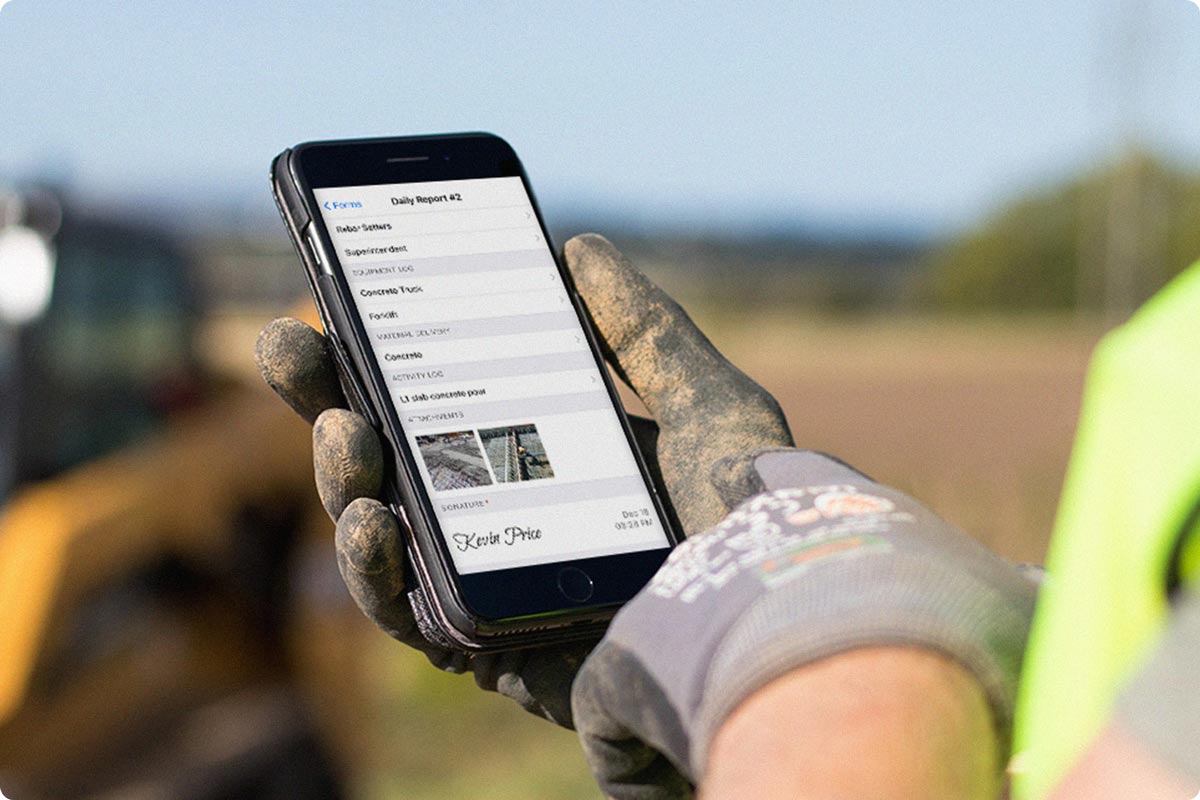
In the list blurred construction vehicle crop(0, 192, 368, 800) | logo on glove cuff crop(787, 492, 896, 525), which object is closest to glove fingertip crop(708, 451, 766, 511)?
logo on glove cuff crop(787, 492, 896, 525)

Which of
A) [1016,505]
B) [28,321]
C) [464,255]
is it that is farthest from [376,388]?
[1016,505]

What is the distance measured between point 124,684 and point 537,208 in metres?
4.95

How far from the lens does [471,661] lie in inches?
73.6

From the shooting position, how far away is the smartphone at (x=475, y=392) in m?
1.76

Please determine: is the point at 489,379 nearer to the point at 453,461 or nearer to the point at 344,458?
the point at 453,461

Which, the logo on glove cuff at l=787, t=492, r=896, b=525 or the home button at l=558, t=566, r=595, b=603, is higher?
the logo on glove cuff at l=787, t=492, r=896, b=525

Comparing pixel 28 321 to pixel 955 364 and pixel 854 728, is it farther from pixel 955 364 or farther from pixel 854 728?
pixel 955 364

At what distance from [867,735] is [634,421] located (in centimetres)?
113

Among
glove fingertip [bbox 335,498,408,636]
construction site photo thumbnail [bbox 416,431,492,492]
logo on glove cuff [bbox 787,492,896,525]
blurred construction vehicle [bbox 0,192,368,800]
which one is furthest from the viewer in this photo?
blurred construction vehicle [bbox 0,192,368,800]

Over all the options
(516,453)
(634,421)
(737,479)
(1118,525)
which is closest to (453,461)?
(516,453)

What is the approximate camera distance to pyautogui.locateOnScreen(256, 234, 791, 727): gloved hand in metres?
1.72

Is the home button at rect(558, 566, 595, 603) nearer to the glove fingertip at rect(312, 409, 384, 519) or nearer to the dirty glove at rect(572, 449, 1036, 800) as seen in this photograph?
the glove fingertip at rect(312, 409, 384, 519)

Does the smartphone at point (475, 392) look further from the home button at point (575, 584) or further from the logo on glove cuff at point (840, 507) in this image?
the logo on glove cuff at point (840, 507)

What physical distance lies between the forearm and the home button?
2.64 ft
